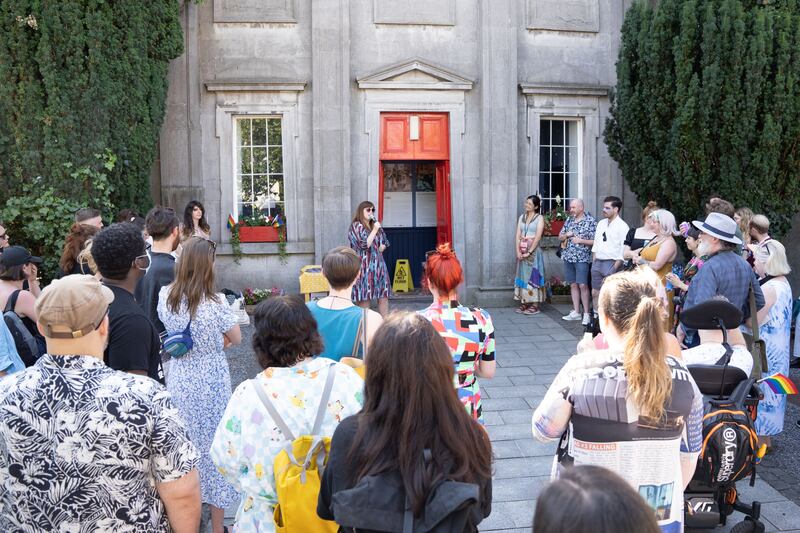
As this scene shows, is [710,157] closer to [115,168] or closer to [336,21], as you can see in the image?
[336,21]

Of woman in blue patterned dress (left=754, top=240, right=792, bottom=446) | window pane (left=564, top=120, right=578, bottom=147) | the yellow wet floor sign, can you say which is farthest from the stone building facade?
woman in blue patterned dress (left=754, top=240, right=792, bottom=446)

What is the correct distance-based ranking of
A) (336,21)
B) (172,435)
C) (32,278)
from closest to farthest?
(172,435)
(32,278)
(336,21)

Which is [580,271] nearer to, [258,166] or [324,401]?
[258,166]

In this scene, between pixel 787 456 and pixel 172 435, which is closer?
pixel 172 435

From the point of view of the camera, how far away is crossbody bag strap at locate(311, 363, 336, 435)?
2717 mm

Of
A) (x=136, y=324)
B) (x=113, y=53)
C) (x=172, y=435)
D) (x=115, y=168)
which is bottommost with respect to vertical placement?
(x=172, y=435)

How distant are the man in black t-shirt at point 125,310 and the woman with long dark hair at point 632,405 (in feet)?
6.42

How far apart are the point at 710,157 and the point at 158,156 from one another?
28.5 ft

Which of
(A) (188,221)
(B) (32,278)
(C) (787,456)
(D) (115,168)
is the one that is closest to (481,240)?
(A) (188,221)

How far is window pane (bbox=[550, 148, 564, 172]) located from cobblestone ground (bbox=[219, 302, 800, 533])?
3.48m

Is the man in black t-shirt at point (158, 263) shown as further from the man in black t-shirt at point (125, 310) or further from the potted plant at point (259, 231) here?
the potted plant at point (259, 231)

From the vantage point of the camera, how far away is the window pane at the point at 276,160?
496 inches

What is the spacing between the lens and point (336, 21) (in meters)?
12.0

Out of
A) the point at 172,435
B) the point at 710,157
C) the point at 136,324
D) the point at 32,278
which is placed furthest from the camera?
the point at 710,157
